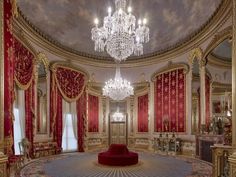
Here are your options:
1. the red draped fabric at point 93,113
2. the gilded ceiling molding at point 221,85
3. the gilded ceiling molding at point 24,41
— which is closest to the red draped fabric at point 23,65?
the gilded ceiling molding at point 24,41

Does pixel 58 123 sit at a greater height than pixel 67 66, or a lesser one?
lesser

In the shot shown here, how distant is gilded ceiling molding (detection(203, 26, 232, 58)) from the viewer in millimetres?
8499

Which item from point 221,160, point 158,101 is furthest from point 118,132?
point 221,160

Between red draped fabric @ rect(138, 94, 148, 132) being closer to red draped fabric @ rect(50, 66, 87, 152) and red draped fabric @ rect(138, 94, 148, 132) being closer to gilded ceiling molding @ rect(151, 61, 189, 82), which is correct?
gilded ceiling molding @ rect(151, 61, 189, 82)

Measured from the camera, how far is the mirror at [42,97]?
11305 mm

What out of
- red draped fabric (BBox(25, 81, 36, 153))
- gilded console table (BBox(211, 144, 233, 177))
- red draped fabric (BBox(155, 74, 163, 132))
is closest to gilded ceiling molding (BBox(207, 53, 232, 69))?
red draped fabric (BBox(155, 74, 163, 132))

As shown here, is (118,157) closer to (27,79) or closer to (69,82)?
(27,79)

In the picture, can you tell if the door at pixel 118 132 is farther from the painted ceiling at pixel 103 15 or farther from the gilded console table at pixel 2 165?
the gilded console table at pixel 2 165

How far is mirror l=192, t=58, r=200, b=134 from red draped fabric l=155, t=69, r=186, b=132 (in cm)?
62

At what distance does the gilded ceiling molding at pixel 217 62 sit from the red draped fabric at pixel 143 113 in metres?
4.75

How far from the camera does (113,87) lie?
402 inches

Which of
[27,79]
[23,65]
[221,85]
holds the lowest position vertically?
[221,85]

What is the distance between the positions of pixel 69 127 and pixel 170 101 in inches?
212

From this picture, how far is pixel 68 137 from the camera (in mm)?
13484
